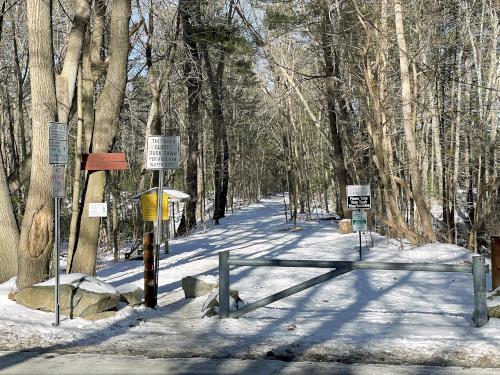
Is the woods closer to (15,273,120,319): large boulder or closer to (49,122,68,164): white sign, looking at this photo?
(15,273,120,319): large boulder

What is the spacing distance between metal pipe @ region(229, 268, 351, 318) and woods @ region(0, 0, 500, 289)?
3345 mm

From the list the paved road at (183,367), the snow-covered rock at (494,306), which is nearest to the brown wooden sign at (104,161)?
the paved road at (183,367)

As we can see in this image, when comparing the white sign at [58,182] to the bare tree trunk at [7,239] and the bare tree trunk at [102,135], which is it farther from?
the bare tree trunk at [102,135]

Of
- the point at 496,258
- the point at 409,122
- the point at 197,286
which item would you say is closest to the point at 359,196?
the point at 409,122

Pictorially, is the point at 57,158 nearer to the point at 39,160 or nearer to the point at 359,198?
the point at 39,160

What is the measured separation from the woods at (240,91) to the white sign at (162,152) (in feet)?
4.78

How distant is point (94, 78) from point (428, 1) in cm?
1526

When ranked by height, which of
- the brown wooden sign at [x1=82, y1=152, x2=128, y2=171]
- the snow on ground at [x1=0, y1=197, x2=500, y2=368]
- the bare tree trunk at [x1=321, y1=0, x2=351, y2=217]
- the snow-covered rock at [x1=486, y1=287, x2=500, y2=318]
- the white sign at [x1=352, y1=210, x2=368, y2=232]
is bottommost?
the snow on ground at [x1=0, y1=197, x2=500, y2=368]

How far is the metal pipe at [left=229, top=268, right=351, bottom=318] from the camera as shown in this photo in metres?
7.36

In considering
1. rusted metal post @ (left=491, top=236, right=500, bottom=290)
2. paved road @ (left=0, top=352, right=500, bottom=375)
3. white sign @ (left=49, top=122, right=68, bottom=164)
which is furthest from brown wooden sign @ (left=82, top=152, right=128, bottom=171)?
→ rusted metal post @ (left=491, top=236, right=500, bottom=290)

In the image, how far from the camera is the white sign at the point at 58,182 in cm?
750

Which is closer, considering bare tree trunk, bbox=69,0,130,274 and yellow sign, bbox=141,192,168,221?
bare tree trunk, bbox=69,0,130,274

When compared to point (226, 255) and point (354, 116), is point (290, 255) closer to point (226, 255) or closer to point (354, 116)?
point (226, 255)

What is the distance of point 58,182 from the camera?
757cm
